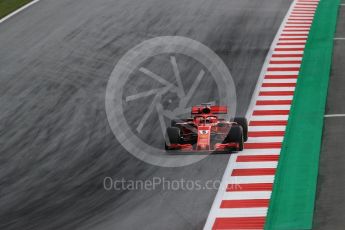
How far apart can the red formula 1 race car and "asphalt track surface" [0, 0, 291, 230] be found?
1.68ft

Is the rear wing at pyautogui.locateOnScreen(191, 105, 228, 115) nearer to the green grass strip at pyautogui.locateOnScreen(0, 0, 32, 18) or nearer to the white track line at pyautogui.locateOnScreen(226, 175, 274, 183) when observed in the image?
the white track line at pyautogui.locateOnScreen(226, 175, 274, 183)

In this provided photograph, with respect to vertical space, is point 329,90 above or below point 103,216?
below

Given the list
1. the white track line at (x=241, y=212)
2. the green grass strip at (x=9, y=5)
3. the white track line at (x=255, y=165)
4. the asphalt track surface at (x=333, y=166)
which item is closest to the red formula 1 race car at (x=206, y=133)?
the white track line at (x=255, y=165)

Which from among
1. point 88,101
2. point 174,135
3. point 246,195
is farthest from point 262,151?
point 88,101

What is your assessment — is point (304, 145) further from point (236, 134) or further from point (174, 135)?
point (174, 135)

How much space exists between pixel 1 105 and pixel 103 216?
33.8 ft

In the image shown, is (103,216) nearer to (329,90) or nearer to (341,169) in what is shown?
(341,169)

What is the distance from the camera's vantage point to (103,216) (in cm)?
1959

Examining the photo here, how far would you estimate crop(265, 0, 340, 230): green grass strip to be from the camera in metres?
19.5

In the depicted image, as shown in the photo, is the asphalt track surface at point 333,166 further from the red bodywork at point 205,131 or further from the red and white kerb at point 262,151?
the red bodywork at point 205,131

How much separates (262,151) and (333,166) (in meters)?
2.29

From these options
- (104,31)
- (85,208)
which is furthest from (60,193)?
(104,31)

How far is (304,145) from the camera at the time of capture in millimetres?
23828

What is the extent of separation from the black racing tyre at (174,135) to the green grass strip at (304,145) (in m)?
2.83
